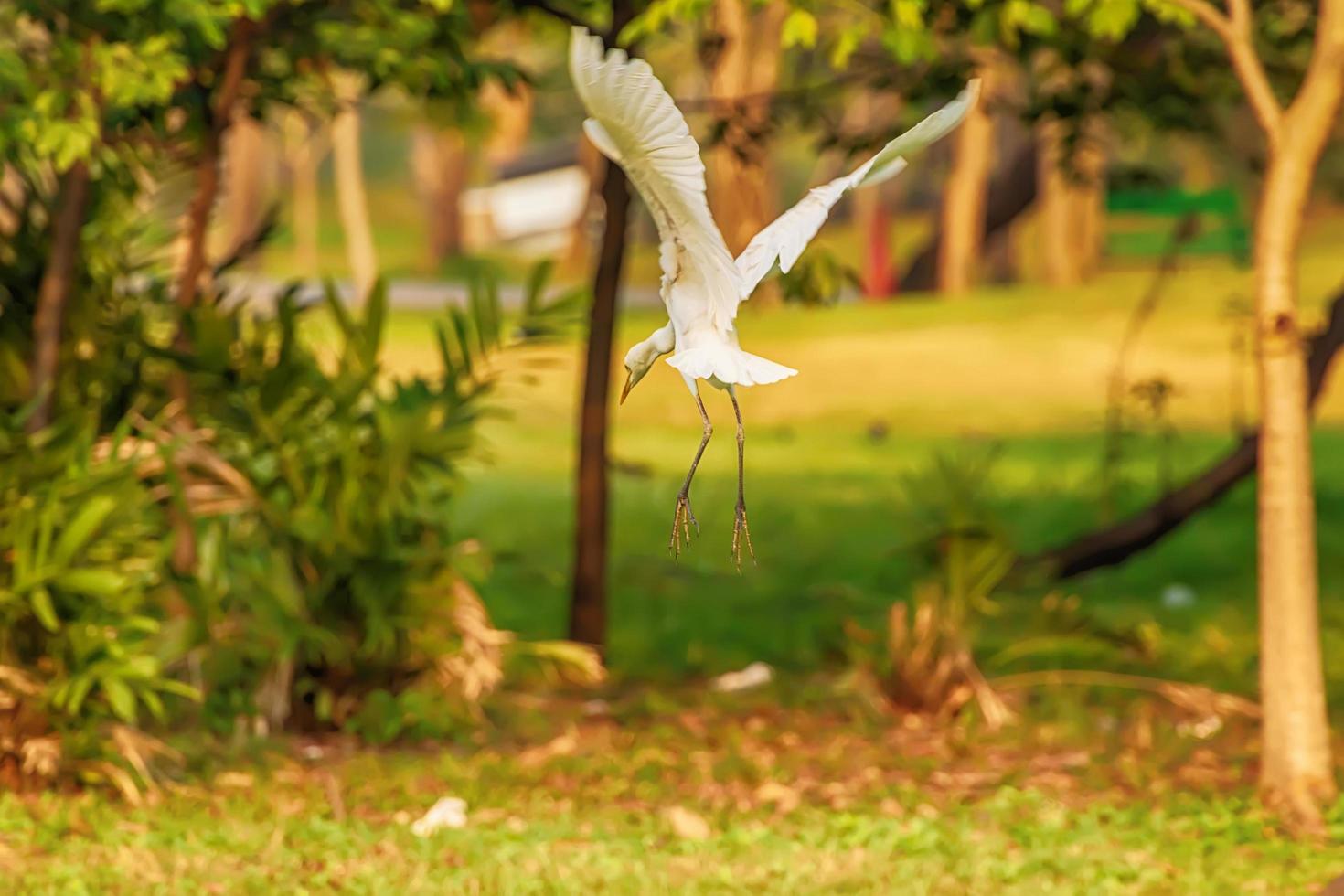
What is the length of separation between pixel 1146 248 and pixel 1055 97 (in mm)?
21488

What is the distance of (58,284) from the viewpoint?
6.95 m

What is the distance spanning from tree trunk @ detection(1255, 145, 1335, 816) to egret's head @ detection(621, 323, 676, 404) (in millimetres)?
3130

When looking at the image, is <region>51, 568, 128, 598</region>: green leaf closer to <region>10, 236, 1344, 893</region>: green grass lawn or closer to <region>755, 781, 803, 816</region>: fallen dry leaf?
<region>10, 236, 1344, 893</region>: green grass lawn

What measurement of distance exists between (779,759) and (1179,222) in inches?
277

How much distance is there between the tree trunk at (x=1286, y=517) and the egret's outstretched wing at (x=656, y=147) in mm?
3246

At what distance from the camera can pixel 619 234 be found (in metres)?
8.52

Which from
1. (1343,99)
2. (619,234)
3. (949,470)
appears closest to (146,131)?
(619,234)

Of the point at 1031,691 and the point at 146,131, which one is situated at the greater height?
the point at 146,131

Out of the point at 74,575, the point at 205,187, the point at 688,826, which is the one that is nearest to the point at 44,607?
the point at 74,575

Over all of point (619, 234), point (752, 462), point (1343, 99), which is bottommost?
point (752, 462)

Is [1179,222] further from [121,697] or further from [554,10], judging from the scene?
[121,697]

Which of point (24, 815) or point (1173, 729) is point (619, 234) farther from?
point (24, 815)

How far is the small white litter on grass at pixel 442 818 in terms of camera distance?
20.4 feet

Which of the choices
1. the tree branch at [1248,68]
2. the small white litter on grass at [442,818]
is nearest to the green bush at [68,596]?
the small white litter on grass at [442,818]
